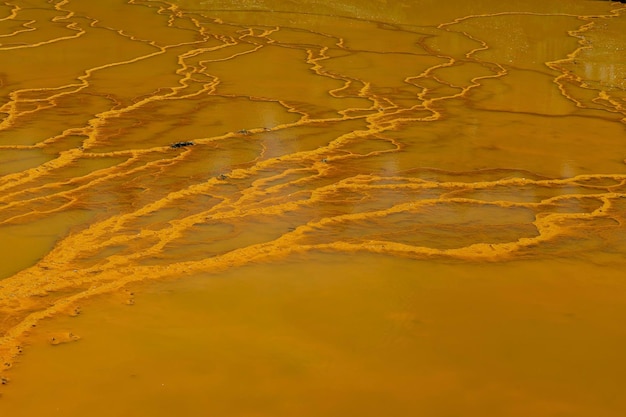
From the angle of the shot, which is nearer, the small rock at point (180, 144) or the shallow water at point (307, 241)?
the shallow water at point (307, 241)

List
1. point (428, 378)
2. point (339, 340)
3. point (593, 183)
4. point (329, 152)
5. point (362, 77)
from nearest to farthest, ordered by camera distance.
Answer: point (428, 378)
point (339, 340)
point (593, 183)
point (329, 152)
point (362, 77)

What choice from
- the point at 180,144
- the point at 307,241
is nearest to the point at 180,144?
the point at 180,144

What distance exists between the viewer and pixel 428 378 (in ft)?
7.00

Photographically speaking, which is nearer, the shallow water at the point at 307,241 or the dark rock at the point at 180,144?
the shallow water at the point at 307,241

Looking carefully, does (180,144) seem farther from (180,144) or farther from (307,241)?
(307,241)

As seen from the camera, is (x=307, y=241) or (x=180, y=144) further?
(x=180, y=144)

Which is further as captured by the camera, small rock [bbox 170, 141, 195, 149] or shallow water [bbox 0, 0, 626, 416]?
small rock [bbox 170, 141, 195, 149]

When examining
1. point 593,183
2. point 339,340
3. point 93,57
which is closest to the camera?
point 339,340

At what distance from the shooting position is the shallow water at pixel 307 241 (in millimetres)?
2102

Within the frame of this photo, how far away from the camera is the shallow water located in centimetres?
210

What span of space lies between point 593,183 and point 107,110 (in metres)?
2.74

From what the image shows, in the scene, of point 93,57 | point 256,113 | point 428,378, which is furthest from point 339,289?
point 93,57

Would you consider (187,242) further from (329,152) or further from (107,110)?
(107,110)

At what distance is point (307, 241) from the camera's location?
298cm
